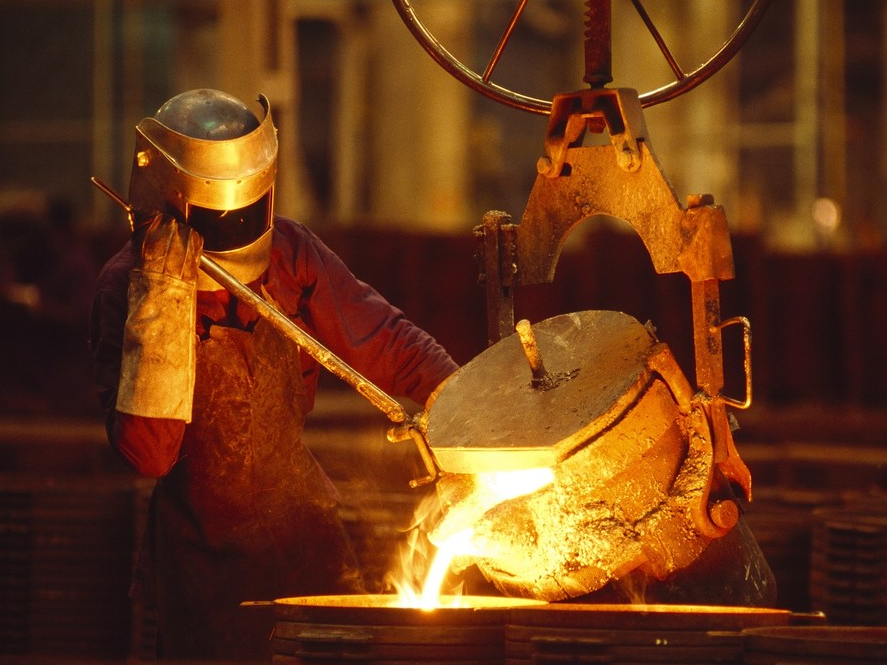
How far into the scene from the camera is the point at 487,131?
1836 centimetres

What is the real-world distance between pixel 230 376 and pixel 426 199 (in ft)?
44.8

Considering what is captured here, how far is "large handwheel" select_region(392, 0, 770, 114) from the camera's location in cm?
354

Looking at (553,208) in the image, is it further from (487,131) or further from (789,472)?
(487,131)

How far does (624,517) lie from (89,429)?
6.17 m

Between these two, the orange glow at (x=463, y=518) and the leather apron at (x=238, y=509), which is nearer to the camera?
the orange glow at (x=463, y=518)

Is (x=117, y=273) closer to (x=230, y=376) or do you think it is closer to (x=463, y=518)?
(x=230, y=376)

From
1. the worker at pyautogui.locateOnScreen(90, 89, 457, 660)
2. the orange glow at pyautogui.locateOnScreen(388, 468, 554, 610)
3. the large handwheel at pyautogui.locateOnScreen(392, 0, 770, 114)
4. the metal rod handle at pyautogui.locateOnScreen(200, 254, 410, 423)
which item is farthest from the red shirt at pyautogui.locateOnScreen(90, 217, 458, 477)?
the large handwheel at pyautogui.locateOnScreen(392, 0, 770, 114)

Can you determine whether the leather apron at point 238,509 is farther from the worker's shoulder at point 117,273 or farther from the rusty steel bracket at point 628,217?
the rusty steel bracket at point 628,217

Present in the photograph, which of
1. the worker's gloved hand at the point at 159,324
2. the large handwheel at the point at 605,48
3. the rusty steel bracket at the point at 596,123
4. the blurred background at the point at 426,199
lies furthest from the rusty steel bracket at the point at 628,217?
the blurred background at the point at 426,199

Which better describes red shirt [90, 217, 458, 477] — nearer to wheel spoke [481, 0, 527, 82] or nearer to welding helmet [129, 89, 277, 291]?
welding helmet [129, 89, 277, 291]

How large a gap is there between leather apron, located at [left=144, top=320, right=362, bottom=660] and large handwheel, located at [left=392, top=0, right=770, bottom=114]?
784 millimetres

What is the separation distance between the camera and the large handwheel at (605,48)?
3.54 m

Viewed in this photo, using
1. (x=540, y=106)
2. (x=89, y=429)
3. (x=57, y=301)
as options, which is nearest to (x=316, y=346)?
(x=540, y=106)

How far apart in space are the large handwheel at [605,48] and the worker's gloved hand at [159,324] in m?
0.72
